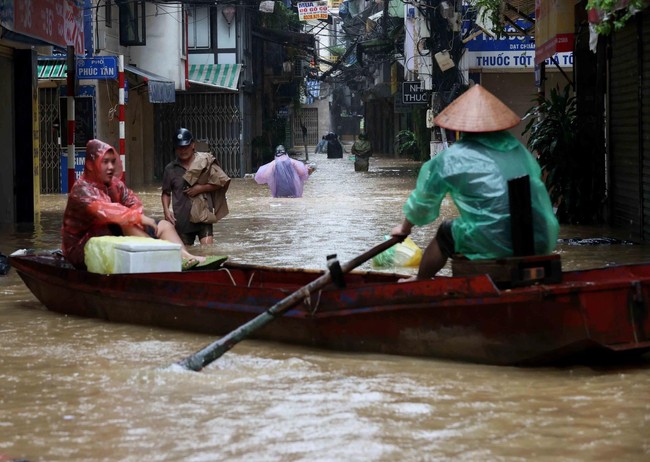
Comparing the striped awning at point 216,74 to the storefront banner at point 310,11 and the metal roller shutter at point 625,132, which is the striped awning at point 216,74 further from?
the metal roller shutter at point 625,132

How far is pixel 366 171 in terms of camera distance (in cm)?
3772

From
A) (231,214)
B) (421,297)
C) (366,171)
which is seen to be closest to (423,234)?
(231,214)

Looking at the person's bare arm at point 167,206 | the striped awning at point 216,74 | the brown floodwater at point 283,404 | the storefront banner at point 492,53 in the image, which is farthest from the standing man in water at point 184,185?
the striped awning at point 216,74

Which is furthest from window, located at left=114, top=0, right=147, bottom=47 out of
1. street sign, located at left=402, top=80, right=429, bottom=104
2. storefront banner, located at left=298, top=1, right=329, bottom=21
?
storefront banner, located at left=298, top=1, right=329, bottom=21

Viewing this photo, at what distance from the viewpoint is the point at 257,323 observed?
6504 millimetres

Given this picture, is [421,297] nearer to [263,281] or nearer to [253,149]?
[263,281]

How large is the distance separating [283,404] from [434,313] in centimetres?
119

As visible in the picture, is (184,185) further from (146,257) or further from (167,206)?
(146,257)

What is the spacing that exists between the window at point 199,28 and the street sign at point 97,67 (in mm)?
17644

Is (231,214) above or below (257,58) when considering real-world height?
below

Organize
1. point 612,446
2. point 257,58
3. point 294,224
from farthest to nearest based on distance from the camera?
point 257,58 < point 294,224 < point 612,446

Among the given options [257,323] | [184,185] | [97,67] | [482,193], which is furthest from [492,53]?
[257,323]

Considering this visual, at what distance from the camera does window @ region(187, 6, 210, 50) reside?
3559cm

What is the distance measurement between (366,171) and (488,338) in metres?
31.5
